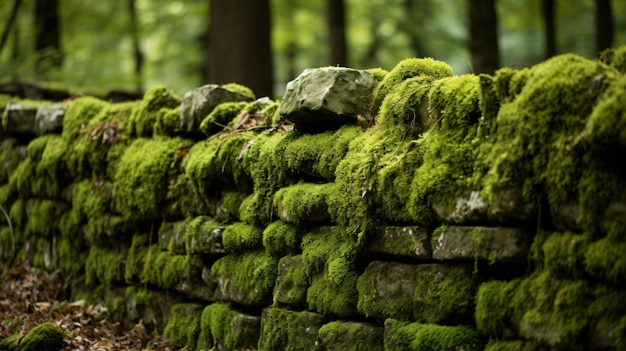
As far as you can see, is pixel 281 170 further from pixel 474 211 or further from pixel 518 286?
pixel 518 286

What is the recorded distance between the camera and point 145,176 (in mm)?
5918

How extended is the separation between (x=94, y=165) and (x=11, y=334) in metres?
1.87

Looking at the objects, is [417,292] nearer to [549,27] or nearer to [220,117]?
[220,117]

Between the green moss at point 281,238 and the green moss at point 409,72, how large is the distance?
0.94m

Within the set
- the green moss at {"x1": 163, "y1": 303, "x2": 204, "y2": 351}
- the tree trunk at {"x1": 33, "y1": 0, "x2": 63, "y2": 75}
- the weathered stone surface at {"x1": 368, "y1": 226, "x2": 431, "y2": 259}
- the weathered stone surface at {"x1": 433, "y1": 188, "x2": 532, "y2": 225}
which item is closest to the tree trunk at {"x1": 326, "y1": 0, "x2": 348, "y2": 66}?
the tree trunk at {"x1": 33, "y1": 0, "x2": 63, "y2": 75}

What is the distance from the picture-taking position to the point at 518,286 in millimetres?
3008

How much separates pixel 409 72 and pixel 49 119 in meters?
4.86

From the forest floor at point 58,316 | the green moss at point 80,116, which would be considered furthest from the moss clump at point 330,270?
the green moss at point 80,116

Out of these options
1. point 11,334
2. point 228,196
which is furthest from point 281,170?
point 11,334

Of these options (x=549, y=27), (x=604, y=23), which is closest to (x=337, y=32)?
(x=549, y=27)

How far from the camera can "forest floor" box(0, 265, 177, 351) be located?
5.48 m

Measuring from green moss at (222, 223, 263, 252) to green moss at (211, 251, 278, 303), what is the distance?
5cm

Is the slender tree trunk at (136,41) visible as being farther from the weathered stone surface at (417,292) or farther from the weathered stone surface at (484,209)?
the weathered stone surface at (484,209)

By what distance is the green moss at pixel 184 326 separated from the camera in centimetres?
526
